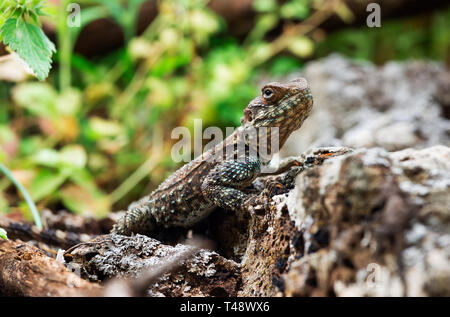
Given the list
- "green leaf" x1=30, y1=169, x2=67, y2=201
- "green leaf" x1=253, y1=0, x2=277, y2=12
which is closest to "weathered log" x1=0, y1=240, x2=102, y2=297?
"green leaf" x1=30, y1=169, x2=67, y2=201

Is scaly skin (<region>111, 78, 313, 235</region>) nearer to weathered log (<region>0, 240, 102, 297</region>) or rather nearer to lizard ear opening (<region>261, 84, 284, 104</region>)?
→ lizard ear opening (<region>261, 84, 284, 104</region>)

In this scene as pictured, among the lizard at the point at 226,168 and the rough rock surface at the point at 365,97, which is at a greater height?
the rough rock surface at the point at 365,97

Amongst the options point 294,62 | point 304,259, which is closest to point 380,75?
point 294,62

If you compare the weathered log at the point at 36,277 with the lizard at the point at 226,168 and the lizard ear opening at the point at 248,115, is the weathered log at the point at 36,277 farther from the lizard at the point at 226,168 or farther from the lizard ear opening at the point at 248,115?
the lizard ear opening at the point at 248,115

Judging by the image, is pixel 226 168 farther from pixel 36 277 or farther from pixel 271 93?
pixel 36 277

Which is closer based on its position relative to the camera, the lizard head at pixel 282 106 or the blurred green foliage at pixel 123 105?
the lizard head at pixel 282 106

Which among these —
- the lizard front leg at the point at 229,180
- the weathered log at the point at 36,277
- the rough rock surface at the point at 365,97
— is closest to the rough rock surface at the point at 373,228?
the lizard front leg at the point at 229,180
